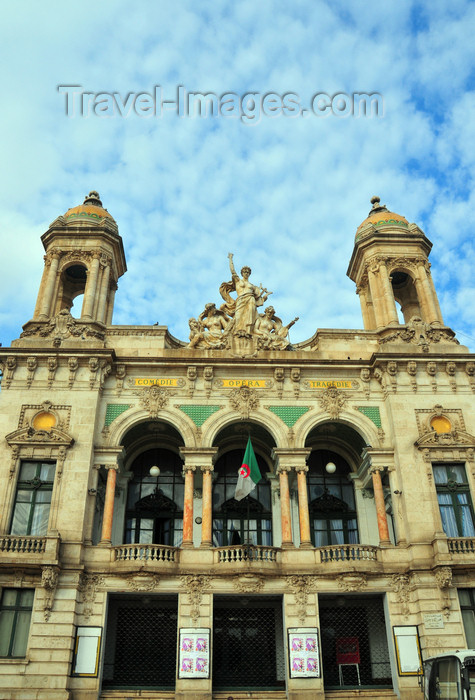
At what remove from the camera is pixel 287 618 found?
964 inches

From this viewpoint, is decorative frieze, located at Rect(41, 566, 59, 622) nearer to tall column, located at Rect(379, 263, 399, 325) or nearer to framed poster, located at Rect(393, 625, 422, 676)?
framed poster, located at Rect(393, 625, 422, 676)

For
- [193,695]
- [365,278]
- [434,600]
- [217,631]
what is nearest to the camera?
[193,695]

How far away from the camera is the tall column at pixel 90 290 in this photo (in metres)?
31.7

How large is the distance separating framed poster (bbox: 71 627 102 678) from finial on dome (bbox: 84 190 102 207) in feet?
79.7

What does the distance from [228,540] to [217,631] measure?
4.15 m

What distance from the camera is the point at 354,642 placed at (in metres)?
27.3

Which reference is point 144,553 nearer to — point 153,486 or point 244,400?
point 153,486

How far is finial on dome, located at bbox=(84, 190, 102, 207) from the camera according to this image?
3731 centimetres

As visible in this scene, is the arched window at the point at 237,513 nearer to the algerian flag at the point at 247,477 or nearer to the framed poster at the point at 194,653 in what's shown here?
the algerian flag at the point at 247,477

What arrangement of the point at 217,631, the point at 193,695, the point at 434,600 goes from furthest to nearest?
the point at 217,631 → the point at 434,600 → the point at 193,695

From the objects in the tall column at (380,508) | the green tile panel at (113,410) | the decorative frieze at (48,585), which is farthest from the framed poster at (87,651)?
the tall column at (380,508)

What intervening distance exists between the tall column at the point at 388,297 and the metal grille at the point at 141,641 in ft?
59.0

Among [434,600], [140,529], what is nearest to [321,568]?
[434,600]

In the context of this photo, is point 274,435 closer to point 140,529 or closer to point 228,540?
point 228,540
